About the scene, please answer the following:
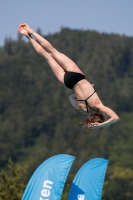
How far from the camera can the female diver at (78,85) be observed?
16438 mm

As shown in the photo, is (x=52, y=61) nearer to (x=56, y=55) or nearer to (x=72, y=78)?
(x=56, y=55)

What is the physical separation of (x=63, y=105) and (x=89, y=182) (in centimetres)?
12394

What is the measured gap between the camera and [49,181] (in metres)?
22.9

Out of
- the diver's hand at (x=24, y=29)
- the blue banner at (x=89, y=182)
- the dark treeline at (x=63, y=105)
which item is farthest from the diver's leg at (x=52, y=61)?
the dark treeline at (x=63, y=105)

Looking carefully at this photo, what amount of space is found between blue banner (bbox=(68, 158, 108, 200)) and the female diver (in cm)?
796

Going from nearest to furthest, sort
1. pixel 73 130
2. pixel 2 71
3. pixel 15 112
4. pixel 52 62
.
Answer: pixel 52 62 < pixel 73 130 < pixel 15 112 < pixel 2 71

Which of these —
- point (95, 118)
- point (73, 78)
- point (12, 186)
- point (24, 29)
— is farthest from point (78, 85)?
point (12, 186)

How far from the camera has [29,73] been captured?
175375 mm

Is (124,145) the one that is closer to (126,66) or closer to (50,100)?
(50,100)

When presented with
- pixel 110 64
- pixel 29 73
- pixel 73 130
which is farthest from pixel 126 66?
pixel 73 130

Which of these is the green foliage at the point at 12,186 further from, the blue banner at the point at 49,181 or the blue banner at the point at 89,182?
the blue banner at the point at 49,181

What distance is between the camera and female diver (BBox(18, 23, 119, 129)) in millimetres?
16438

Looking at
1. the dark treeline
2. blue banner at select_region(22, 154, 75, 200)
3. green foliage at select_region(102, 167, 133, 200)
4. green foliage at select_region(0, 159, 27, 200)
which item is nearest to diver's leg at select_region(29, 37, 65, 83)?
blue banner at select_region(22, 154, 75, 200)

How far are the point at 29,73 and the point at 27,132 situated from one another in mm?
37230
